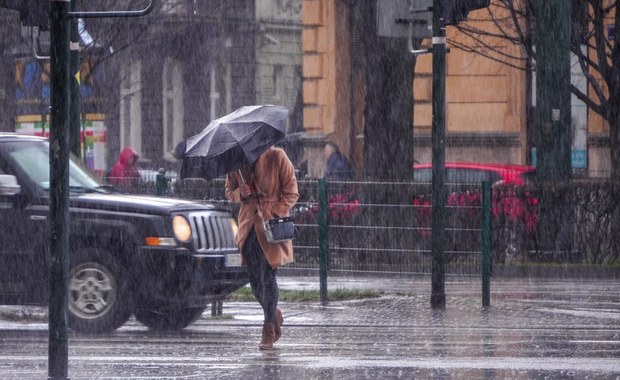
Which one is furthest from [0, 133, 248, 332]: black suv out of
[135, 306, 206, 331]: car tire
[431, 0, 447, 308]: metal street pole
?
[431, 0, 447, 308]: metal street pole

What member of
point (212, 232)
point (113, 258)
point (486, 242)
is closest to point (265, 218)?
point (212, 232)

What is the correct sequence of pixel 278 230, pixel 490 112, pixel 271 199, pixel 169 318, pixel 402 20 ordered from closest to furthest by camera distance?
pixel 278 230
pixel 271 199
pixel 169 318
pixel 402 20
pixel 490 112

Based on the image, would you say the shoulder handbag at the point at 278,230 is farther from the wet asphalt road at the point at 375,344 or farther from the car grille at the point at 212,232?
the car grille at the point at 212,232

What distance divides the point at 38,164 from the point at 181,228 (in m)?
1.45

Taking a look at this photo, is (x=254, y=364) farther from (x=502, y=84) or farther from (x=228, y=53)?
(x=228, y=53)

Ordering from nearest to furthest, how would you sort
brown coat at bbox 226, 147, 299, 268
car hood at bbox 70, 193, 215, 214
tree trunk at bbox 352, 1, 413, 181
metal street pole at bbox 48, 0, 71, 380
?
metal street pole at bbox 48, 0, 71, 380
brown coat at bbox 226, 147, 299, 268
car hood at bbox 70, 193, 215, 214
tree trunk at bbox 352, 1, 413, 181

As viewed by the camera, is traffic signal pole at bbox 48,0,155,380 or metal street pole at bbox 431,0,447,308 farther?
metal street pole at bbox 431,0,447,308

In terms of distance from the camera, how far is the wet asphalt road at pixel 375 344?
1025cm

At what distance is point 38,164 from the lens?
1343 cm

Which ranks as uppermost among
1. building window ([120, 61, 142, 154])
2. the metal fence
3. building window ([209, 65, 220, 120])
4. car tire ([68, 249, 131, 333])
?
building window ([209, 65, 220, 120])

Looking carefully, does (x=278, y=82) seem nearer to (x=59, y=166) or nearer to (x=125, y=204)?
(x=125, y=204)

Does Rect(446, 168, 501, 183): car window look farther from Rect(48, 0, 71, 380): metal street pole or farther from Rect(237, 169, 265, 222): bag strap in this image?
Rect(48, 0, 71, 380): metal street pole

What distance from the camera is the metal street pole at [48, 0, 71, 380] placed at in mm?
8430

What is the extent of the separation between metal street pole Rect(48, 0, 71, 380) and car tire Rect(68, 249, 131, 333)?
4.28 meters
